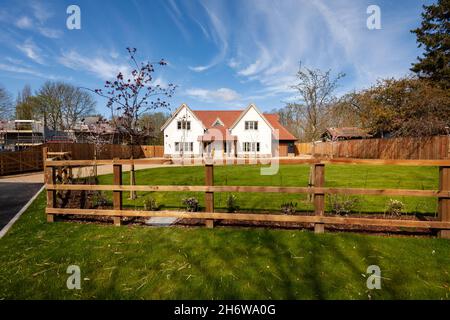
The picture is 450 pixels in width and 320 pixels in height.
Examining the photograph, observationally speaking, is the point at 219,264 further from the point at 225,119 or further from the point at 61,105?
the point at 61,105

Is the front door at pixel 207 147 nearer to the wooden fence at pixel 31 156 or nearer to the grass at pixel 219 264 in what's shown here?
the wooden fence at pixel 31 156

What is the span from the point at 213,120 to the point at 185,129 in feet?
18.4

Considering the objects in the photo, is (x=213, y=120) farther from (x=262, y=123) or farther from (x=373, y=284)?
(x=373, y=284)

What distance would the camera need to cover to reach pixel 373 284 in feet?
11.1

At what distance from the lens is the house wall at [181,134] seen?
3603 centimetres

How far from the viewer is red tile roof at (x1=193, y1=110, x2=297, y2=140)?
125 ft

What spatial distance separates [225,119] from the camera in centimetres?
4006

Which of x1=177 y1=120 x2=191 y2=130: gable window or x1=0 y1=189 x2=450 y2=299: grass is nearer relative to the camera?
x1=0 y1=189 x2=450 y2=299: grass

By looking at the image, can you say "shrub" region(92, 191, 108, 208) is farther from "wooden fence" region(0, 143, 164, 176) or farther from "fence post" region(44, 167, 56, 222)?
"wooden fence" region(0, 143, 164, 176)

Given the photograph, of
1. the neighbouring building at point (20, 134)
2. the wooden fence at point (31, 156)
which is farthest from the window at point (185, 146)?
the neighbouring building at point (20, 134)

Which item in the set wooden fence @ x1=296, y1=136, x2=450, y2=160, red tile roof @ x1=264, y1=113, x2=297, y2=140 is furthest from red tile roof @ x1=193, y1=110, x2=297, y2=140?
wooden fence @ x1=296, y1=136, x2=450, y2=160

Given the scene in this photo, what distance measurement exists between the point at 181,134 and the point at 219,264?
33.2m

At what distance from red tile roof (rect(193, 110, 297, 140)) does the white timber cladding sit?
230 centimetres
